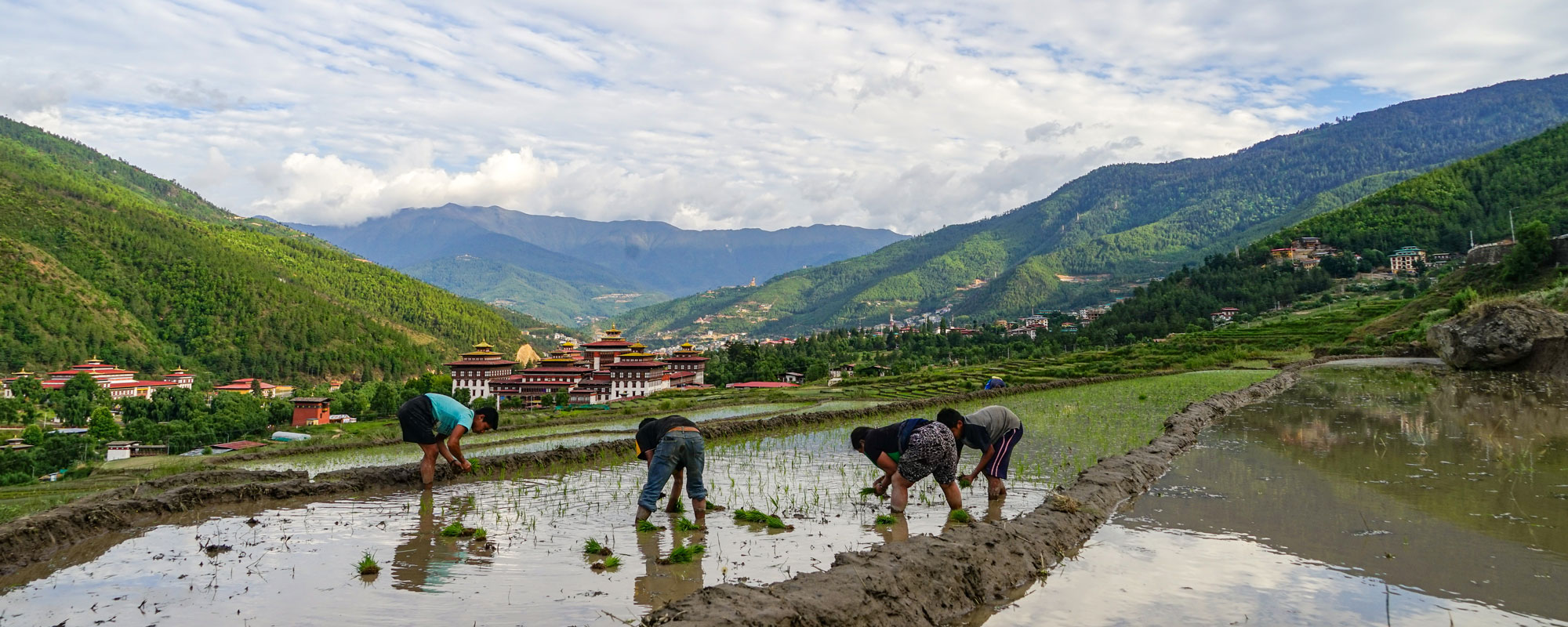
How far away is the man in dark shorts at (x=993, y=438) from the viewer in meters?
10.4

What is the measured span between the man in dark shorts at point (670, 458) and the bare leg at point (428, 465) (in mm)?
3987

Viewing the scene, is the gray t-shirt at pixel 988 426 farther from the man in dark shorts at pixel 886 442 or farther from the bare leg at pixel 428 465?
the bare leg at pixel 428 465

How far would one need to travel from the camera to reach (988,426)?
412 inches

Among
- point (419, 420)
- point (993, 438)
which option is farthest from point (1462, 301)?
point (419, 420)

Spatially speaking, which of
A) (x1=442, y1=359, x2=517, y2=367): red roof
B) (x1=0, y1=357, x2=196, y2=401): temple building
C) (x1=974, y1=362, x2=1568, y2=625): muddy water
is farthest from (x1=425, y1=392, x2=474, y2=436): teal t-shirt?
(x1=0, y1=357, x2=196, y2=401): temple building

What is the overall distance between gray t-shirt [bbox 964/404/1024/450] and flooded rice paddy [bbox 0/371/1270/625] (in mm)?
778

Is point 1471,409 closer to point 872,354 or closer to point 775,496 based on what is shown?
point 775,496

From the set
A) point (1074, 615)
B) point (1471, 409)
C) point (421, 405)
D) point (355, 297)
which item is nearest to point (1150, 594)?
point (1074, 615)

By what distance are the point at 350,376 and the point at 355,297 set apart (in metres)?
45.7

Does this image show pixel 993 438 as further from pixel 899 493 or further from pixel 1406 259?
pixel 1406 259

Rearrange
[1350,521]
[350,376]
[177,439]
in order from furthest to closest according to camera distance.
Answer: [350,376] → [177,439] → [1350,521]

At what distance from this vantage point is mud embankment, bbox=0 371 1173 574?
8383 millimetres

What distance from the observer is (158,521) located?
1005cm

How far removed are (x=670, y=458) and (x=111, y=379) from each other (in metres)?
104
